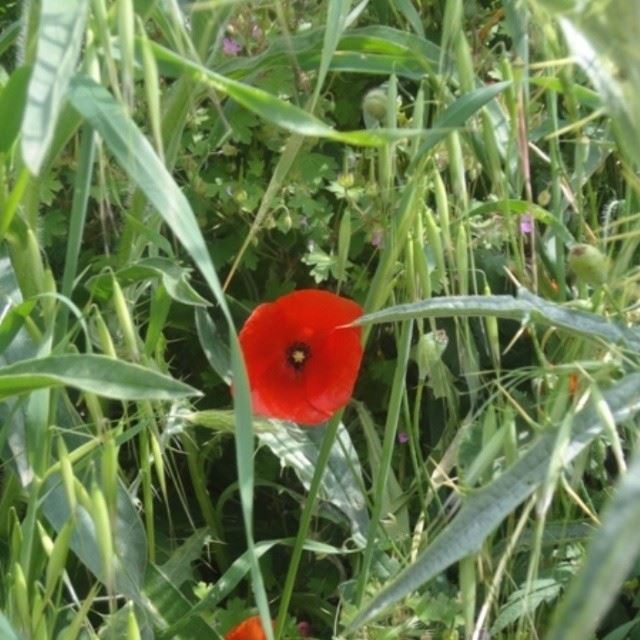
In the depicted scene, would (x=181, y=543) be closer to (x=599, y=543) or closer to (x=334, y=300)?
(x=334, y=300)

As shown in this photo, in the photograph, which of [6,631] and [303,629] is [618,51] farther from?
[303,629]

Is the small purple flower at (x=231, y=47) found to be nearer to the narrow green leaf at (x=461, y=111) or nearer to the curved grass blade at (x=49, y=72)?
the narrow green leaf at (x=461, y=111)

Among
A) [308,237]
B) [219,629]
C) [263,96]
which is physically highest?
[263,96]

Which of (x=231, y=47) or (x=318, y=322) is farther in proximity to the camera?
(x=231, y=47)

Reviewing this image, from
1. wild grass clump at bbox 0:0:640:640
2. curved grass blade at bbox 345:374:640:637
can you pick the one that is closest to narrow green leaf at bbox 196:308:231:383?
wild grass clump at bbox 0:0:640:640

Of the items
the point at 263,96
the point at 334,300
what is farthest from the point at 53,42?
the point at 334,300

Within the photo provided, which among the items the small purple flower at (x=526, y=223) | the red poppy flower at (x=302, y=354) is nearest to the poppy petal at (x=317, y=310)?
the red poppy flower at (x=302, y=354)

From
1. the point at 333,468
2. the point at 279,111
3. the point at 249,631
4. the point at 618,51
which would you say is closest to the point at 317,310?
the point at 333,468
